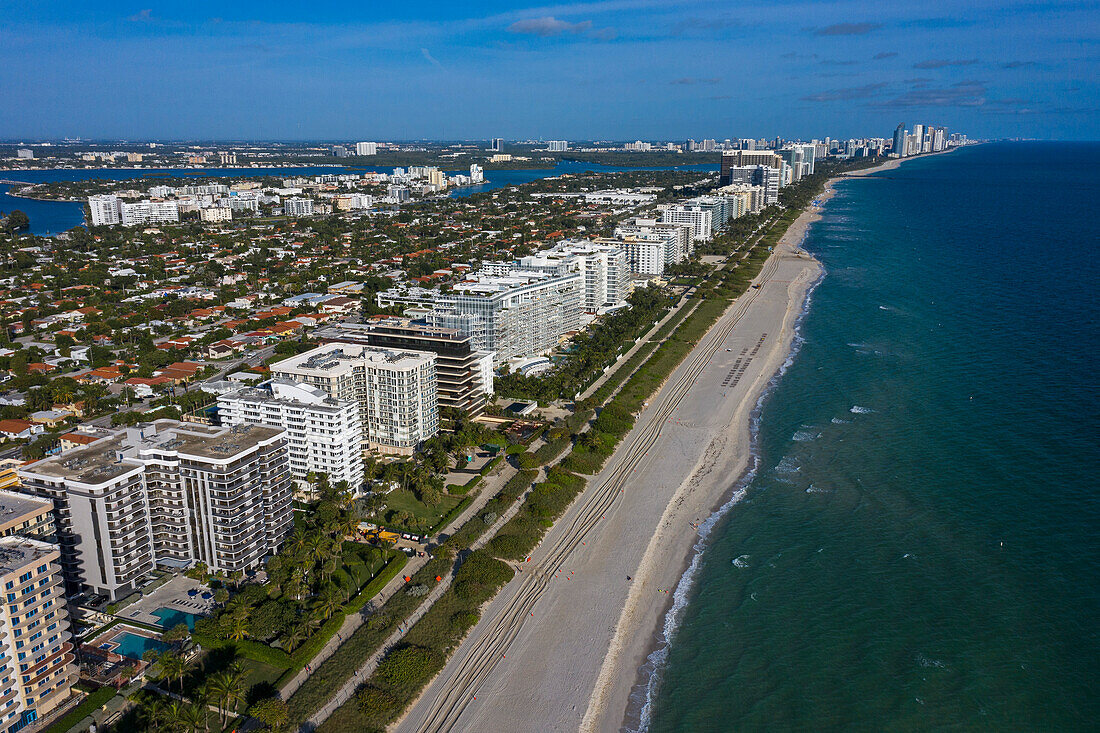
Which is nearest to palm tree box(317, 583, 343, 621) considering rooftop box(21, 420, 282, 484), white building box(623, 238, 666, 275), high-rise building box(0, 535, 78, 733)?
rooftop box(21, 420, 282, 484)

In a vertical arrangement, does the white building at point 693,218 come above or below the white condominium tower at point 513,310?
above

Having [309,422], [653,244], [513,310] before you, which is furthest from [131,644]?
[653,244]

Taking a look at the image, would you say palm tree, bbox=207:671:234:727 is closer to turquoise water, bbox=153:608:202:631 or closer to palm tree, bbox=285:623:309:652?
palm tree, bbox=285:623:309:652

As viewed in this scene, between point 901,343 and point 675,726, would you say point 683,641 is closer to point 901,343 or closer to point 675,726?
point 675,726

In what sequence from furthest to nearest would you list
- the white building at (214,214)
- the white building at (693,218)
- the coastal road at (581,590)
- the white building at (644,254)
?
the white building at (214,214), the white building at (693,218), the white building at (644,254), the coastal road at (581,590)

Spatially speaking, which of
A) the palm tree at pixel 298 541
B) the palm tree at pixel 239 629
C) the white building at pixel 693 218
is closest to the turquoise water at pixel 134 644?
the palm tree at pixel 239 629

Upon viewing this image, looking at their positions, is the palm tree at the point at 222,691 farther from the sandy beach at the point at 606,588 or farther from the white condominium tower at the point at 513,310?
the white condominium tower at the point at 513,310
